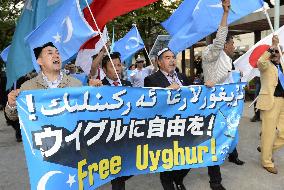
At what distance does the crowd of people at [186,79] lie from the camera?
404cm

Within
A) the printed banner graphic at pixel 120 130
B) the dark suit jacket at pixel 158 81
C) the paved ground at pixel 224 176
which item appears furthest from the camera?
the paved ground at pixel 224 176

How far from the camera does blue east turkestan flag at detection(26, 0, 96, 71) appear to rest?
14.9ft

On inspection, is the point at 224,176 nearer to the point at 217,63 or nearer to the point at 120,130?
the point at 217,63

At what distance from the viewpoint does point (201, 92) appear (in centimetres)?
476

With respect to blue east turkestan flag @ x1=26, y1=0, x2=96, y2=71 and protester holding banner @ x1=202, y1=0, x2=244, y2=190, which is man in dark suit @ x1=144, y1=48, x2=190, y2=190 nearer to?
protester holding banner @ x1=202, y1=0, x2=244, y2=190

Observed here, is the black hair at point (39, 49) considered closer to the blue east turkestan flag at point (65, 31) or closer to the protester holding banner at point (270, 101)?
the blue east turkestan flag at point (65, 31)

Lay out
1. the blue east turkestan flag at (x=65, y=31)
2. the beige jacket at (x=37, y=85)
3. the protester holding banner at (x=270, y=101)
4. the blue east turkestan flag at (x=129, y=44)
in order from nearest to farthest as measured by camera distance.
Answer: the beige jacket at (x=37, y=85), the blue east turkestan flag at (x=65, y=31), the protester holding banner at (x=270, y=101), the blue east turkestan flag at (x=129, y=44)

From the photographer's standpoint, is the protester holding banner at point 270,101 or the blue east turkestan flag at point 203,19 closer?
the blue east turkestan flag at point 203,19

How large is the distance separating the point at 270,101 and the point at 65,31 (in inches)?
123

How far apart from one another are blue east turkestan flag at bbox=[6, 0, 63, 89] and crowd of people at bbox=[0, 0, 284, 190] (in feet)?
1.33

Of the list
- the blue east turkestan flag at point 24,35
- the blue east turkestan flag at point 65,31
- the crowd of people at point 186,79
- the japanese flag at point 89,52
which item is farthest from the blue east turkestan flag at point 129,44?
the blue east turkestan flag at point 65,31

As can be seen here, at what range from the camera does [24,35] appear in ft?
17.0

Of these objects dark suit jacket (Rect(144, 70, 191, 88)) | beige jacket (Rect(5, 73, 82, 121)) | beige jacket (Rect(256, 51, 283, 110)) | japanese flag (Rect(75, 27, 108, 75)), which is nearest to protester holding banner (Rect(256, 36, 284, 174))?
beige jacket (Rect(256, 51, 283, 110))

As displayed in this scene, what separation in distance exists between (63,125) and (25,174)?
293 cm
